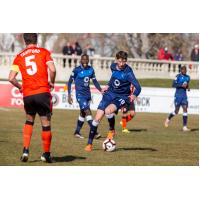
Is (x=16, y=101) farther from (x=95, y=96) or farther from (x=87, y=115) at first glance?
(x=87, y=115)

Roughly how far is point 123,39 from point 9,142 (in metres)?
37.2

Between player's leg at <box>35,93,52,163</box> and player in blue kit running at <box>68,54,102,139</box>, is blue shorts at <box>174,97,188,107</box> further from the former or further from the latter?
player's leg at <box>35,93,52,163</box>

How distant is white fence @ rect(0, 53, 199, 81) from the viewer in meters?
37.6

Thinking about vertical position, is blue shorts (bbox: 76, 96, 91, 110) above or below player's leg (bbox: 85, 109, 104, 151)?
above

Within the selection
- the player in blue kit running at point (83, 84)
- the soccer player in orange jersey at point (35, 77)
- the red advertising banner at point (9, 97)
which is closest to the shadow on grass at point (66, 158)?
the soccer player in orange jersey at point (35, 77)

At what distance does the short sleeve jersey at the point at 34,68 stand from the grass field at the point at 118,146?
142cm

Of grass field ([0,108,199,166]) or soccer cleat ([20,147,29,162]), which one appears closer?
soccer cleat ([20,147,29,162])

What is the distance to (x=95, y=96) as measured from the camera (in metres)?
34.3

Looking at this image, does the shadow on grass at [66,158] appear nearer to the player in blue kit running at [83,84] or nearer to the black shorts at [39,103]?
the black shorts at [39,103]

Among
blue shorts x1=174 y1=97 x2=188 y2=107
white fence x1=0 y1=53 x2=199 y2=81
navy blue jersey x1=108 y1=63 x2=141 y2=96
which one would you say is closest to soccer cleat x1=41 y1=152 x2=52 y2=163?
navy blue jersey x1=108 y1=63 x2=141 y2=96

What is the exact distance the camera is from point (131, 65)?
40.3 meters

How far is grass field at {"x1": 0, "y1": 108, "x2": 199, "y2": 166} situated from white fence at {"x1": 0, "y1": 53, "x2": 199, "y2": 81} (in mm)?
10262

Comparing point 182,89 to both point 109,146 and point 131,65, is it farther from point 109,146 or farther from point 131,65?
point 131,65
